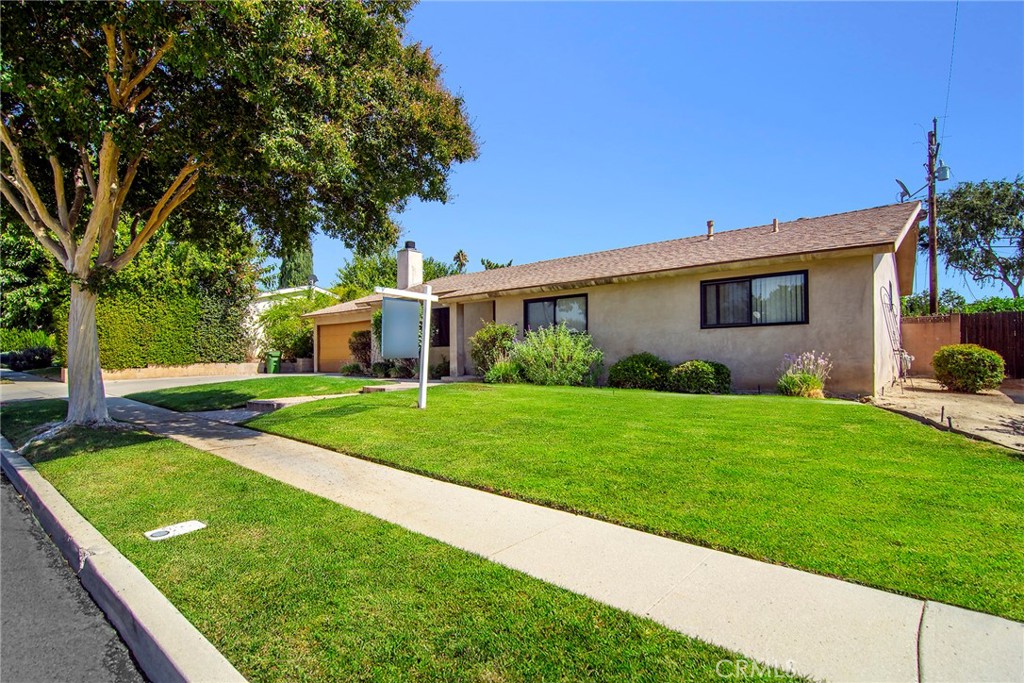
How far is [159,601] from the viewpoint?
126 inches

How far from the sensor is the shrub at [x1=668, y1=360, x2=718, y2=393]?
39.6ft

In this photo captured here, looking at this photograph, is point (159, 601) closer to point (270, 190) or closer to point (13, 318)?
point (270, 190)

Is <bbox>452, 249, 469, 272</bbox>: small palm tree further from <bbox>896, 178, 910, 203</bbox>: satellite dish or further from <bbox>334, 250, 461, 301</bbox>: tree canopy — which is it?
<bbox>896, 178, 910, 203</bbox>: satellite dish

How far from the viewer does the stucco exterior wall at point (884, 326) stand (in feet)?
37.3

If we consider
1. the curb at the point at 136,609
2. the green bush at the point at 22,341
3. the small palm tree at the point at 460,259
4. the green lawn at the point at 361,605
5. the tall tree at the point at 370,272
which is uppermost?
the small palm tree at the point at 460,259

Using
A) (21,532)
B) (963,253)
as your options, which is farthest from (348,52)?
(963,253)

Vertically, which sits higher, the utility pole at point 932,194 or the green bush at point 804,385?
the utility pole at point 932,194

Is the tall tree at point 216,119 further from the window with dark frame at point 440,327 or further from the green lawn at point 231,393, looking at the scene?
the window with dark frame at point 440,327

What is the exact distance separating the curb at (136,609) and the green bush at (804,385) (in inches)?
443

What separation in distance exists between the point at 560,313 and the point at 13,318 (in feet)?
82.9


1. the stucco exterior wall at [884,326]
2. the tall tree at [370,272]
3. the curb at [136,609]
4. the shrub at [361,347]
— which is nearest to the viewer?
the curb at [136,609]

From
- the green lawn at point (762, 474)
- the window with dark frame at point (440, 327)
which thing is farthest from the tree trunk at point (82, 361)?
the window with dark frame at point (440, 327)

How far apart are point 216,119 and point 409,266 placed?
1559 centimetres

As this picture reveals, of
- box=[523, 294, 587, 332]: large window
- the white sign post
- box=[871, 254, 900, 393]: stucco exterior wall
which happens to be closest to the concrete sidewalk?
the white sign post
